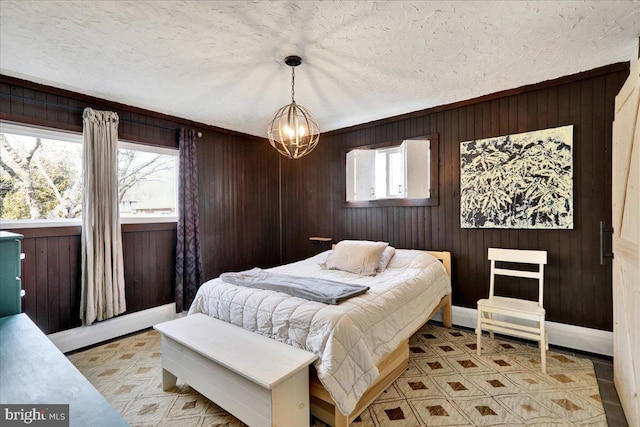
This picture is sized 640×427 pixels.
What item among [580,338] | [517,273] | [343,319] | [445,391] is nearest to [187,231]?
[343,319]

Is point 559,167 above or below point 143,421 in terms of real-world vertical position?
above

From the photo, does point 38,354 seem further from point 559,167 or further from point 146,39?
point 559,167

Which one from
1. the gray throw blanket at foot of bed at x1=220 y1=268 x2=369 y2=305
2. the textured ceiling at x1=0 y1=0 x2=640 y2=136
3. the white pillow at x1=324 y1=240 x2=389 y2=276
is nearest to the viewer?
the textured ceiling at x1=0 y1=0 x2=640 y2=136

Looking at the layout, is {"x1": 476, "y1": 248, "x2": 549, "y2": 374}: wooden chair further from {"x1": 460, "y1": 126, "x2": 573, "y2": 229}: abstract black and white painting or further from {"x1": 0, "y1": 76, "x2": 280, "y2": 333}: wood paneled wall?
{"x1": 0, "y1": 76, "x2": 280, "y2": 333}: wood paneled wall

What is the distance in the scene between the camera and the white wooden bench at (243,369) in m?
1.61

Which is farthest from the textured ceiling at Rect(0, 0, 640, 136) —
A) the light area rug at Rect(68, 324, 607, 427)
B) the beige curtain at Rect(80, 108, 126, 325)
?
the light area rug at Rect(68, 324, 607, 427)

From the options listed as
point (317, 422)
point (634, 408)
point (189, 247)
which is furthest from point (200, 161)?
point (634, 408)

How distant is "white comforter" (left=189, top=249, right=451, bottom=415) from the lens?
Result: 5.71 ft

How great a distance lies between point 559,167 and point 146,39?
3.60 meters

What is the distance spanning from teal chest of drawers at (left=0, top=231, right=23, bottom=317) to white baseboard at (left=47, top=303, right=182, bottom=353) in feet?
4.54

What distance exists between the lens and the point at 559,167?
2.86m

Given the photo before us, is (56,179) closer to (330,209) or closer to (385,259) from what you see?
(330,209)

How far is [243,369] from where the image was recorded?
1657 millimetres

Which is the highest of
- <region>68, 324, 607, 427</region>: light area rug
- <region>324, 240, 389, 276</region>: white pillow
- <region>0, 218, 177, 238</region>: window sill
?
<region>0, 218, 177, 238</region>: window sill
